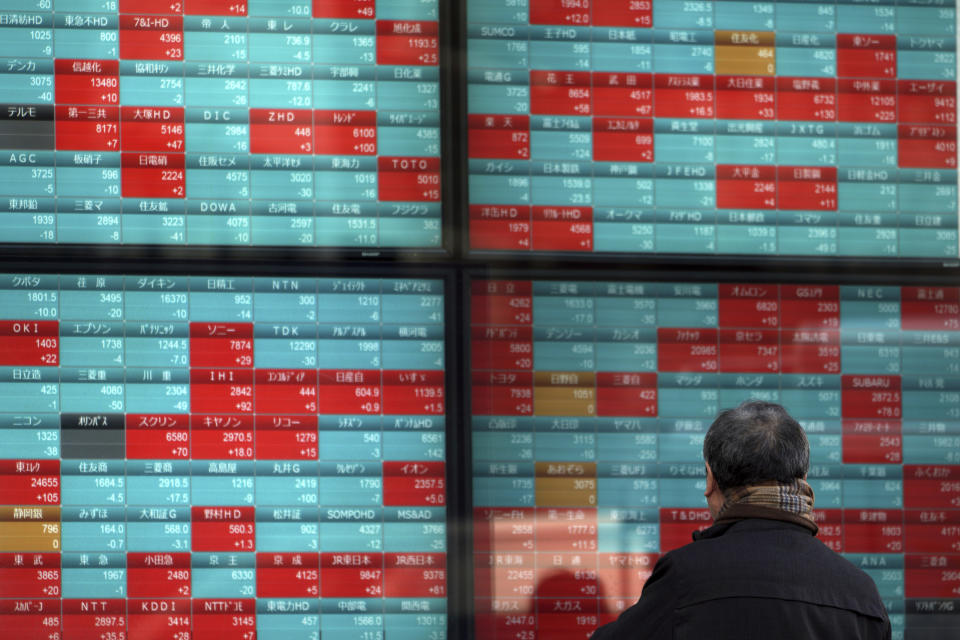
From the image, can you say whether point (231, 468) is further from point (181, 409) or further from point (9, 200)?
point (9, 200)

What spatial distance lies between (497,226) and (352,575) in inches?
53.1

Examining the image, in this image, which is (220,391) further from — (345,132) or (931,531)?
(931,531)

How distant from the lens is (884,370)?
3.33 metres

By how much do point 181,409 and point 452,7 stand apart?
5.68ft

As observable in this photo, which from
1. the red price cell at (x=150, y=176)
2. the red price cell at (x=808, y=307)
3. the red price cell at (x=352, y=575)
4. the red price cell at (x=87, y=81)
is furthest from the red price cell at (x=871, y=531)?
the red price cell at (x=87, y=81)

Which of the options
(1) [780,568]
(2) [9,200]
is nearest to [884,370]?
(1) [780,568]

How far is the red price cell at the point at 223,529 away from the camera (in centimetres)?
310

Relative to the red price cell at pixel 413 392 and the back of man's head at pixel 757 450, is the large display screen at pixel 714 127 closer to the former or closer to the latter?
the red price cell at pixel 413 392

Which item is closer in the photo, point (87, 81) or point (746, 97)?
point (87, 81)

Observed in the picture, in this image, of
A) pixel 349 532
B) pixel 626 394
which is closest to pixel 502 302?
pixel 626 394

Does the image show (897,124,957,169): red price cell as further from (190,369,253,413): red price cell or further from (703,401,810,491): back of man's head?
(190,369,253,413): red price cell

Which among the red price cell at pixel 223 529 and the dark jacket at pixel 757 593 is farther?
the red price cell at pixel 223 529

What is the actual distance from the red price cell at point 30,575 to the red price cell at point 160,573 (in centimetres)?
26

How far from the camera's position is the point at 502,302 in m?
3.25
